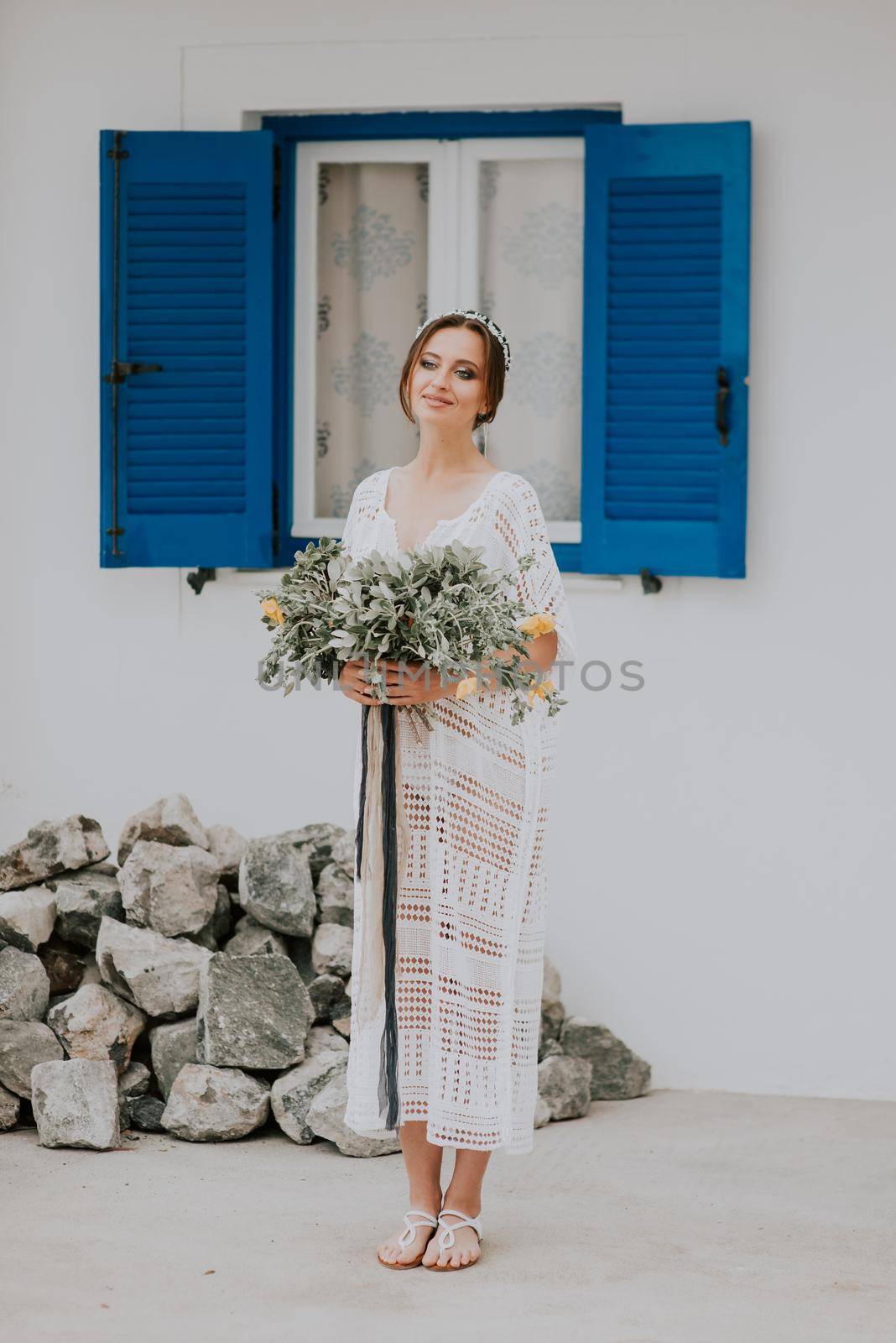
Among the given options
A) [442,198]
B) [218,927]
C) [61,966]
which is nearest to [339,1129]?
[218,927]

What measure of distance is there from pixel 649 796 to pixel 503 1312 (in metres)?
2.12

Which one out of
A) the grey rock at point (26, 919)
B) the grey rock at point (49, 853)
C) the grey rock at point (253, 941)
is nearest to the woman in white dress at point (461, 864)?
the grey rock at point (253, 941)

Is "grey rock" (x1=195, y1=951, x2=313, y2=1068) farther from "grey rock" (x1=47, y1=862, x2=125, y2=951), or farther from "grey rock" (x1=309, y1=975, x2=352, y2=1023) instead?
"grey rock" (x1=47, y1=862, x2=125, y2=951)

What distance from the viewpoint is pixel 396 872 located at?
3.24 meters

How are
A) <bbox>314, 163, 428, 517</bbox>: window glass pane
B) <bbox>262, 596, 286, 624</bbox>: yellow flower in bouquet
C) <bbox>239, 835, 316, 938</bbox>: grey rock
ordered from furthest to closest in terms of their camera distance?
<bbox>314, 163, 428, 517</bbox>: window glass pane
<bbox>239, 835, 316, 938</bbox>: grey rock
<bbox>262, 596, 286, 624</bbox>: yellow flower in bouquet

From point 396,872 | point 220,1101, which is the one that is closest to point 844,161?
point 396,872

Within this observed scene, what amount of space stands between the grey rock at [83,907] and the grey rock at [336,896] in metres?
0.58

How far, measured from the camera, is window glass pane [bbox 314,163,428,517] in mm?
5133

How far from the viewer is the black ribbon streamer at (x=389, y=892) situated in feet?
10.6

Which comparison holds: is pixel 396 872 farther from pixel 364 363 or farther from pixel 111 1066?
pixel 364 363

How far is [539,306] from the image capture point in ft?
16.7

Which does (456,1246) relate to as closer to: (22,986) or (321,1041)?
(321,1041)

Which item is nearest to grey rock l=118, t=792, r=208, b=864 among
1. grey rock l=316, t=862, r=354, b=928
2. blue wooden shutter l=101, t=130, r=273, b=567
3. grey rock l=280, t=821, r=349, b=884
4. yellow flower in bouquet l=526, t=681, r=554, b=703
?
grey rock l=280, t=821, r=349, b=884

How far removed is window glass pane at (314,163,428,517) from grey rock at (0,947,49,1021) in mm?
1745
